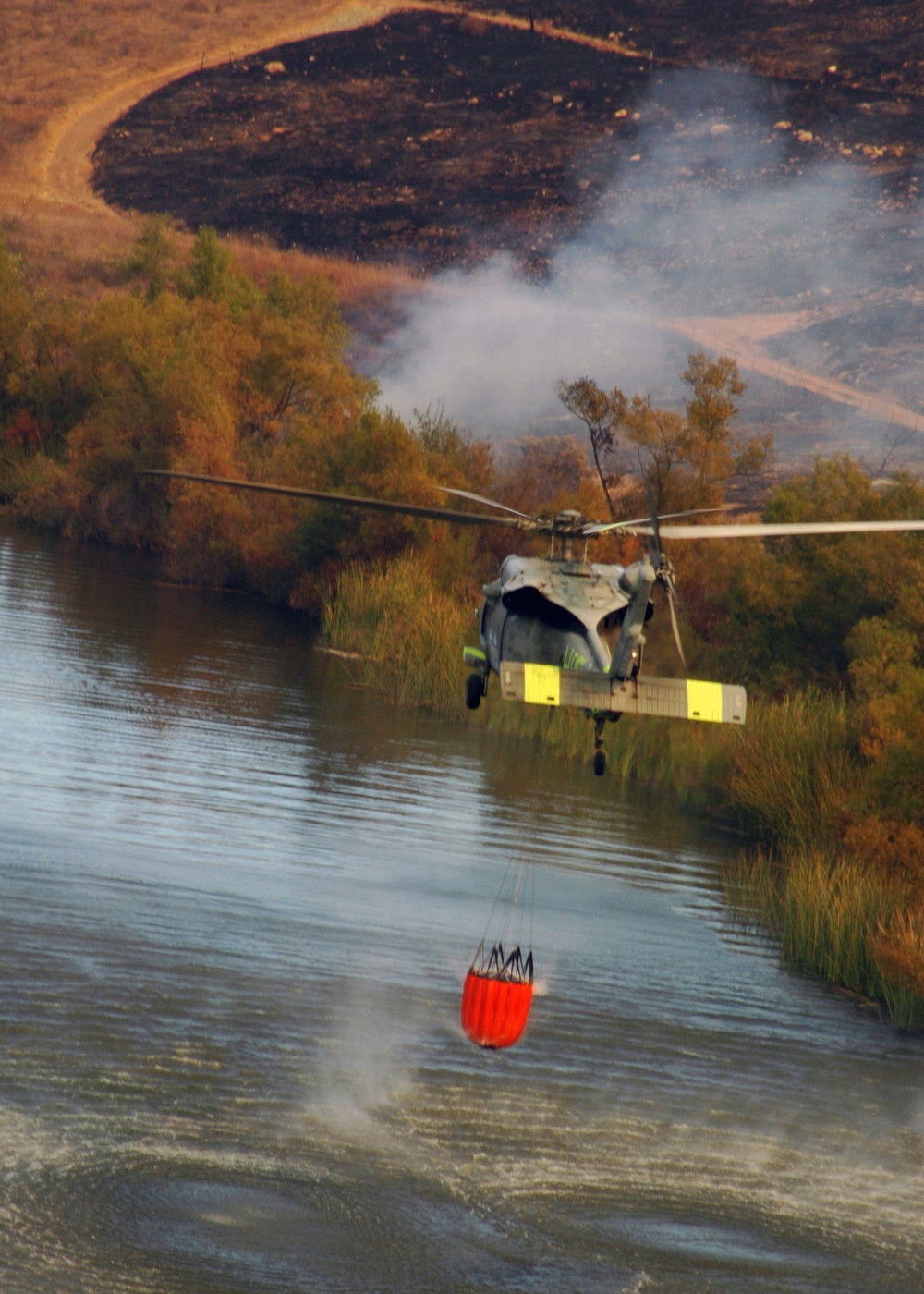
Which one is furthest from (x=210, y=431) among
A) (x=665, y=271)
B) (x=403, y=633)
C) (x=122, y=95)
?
(x=122, y=95)

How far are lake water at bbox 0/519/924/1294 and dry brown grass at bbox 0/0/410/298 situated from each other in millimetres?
56861

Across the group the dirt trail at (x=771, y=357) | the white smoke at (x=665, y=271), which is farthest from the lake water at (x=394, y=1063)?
the white smoke at (x=665, y=271)

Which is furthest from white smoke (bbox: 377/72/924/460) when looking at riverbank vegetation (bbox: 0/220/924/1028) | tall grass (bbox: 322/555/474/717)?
tall grass (bbox: 322/555/474/717)

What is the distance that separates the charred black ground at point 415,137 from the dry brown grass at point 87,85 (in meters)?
1.88

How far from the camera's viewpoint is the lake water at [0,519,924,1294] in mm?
11789

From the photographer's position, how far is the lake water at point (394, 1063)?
1179 cm

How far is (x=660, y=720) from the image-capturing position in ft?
85.0

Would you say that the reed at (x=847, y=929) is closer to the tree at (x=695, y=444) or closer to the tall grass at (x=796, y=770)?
the tall grass at (x=796, y=770)

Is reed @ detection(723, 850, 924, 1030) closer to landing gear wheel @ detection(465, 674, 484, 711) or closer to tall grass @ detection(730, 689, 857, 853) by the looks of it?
tall grass @ detection(730, 689, 857, 853)

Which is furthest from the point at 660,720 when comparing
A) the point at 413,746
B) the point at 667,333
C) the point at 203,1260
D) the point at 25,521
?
the point at 667,333

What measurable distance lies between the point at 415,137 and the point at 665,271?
20638 mm

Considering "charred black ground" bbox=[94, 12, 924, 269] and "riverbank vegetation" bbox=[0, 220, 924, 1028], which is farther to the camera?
"charred black ground" bbox=[94, 12, 924, 269]

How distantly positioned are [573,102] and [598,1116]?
7212 cm

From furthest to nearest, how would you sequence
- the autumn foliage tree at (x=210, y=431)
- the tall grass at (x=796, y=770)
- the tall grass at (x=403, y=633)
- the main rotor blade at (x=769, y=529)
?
the autumn foliage tree at (x=210, y=431) → the tall grass at (x=403, y=633) → the tall grass at (x=796, y=770) → the main rotor blade at (x=769, y=529)
